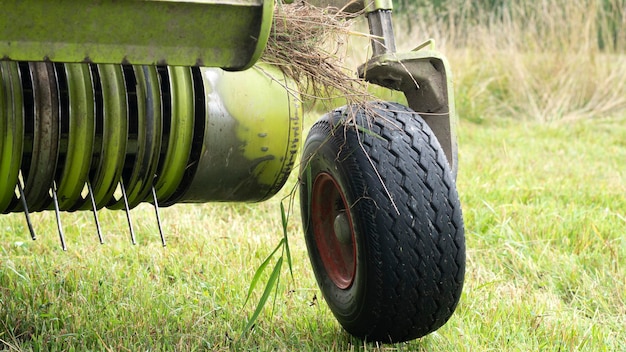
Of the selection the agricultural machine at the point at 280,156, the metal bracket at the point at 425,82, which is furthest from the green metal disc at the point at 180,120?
the metal bracket at the point at 425,82

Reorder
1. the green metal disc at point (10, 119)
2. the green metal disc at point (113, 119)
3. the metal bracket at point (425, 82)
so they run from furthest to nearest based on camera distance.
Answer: the metal bracket at point (425, 82), the green metal disc at point (113, 119), the green metal disc at point (10, 119)

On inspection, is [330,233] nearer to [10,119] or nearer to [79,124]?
[79,124]

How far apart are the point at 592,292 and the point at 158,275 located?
132 centimetres

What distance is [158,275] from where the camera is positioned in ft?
8.73

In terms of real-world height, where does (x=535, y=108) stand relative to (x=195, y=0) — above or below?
below

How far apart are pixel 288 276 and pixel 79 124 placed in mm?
1015

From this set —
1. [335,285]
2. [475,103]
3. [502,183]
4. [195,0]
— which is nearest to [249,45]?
[195,0]

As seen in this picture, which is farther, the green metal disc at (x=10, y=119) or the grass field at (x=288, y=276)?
the grass field at (x=288, y=276)

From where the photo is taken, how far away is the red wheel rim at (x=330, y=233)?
2074mm

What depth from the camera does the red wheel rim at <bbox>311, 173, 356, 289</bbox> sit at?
2.07 meters

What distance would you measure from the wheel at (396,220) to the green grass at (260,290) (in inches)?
7.3

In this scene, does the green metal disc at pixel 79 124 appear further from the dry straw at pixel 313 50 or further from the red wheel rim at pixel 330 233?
the red wheel rim at pixel 330 233

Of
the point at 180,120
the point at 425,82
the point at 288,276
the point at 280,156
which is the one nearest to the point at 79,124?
the point at 180,120

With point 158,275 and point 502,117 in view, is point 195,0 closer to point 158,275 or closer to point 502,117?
point 158,275
